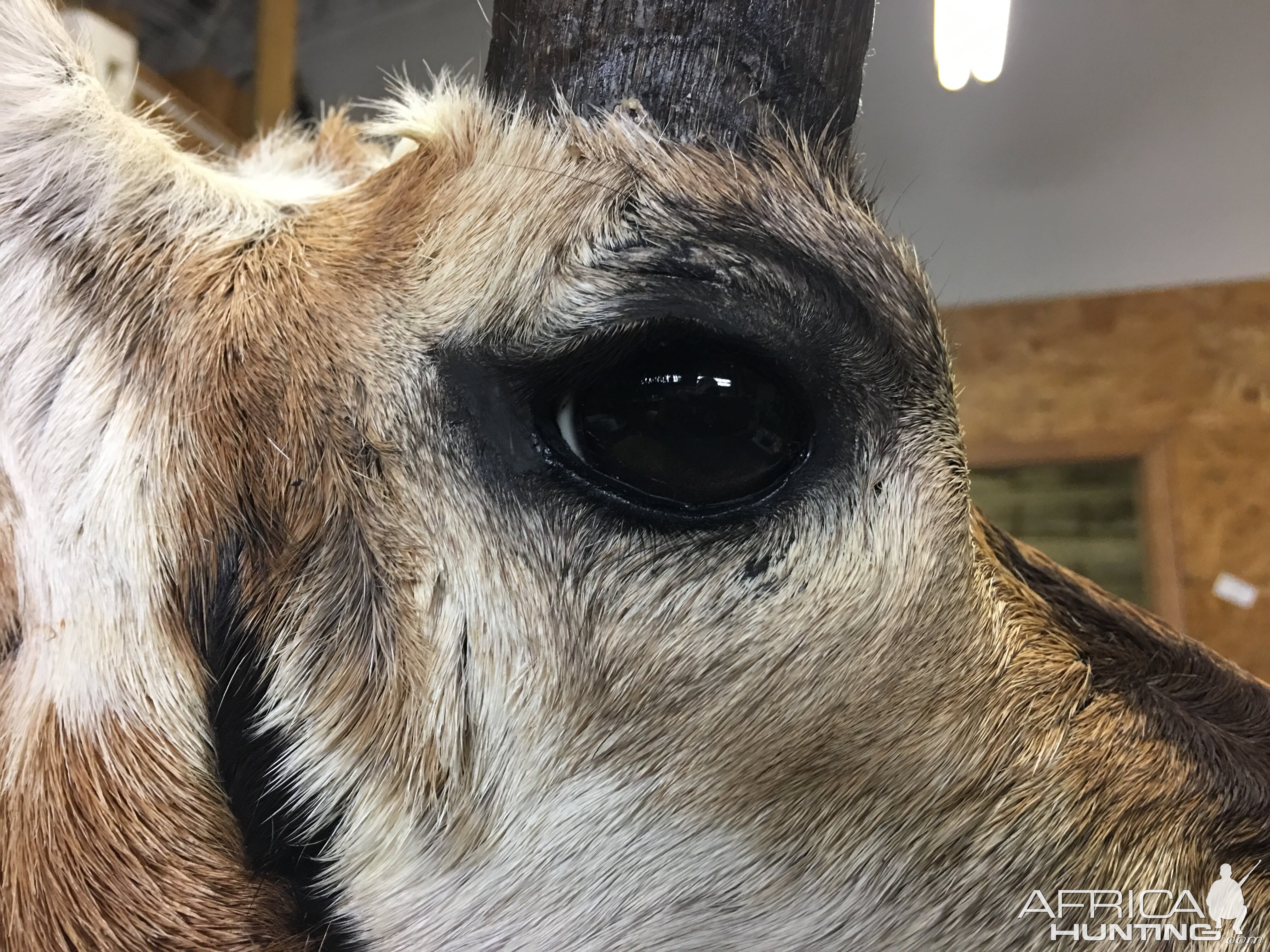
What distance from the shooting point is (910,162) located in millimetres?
1000

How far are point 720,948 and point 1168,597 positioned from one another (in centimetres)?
102

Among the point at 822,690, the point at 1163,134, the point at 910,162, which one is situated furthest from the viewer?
the point at 1163,134

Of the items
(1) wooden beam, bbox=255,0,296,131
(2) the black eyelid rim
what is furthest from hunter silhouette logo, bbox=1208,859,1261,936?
(1) wooden beam, bbox=255,0,296,131

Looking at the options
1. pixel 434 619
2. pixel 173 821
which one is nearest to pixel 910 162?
pixel 434 619

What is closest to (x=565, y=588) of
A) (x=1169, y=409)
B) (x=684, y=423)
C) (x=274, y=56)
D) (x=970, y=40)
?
(x=684, y=423)

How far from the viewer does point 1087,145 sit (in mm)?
1151

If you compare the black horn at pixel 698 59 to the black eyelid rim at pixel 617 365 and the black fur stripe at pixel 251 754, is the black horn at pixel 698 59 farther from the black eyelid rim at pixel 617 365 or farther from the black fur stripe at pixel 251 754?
the black fur stripe at pixel 251 754

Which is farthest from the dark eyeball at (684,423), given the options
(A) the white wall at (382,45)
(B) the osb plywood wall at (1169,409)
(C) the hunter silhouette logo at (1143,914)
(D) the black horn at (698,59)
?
(B) the osb plywood wall at (1169,409)

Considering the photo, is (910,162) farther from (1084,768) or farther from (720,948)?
(720,948)

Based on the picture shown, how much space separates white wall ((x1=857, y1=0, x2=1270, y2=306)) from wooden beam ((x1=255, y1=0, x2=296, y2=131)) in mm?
1021

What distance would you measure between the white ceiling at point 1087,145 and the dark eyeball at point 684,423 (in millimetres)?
534

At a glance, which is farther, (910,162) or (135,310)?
(910,162)

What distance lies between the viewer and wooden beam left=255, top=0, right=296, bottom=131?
1.40 meters

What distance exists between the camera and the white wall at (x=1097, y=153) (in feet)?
3.29
